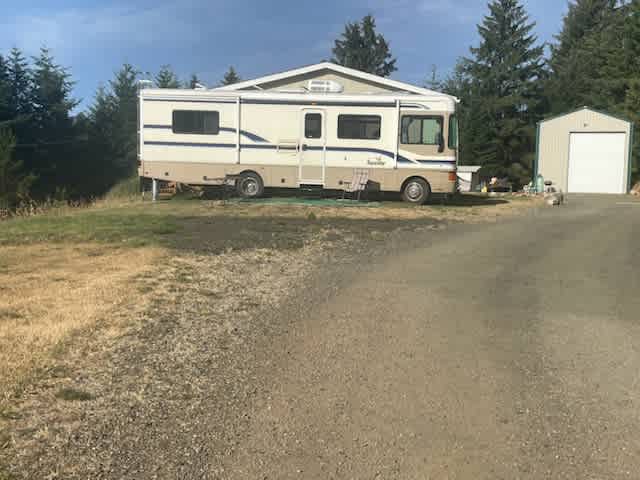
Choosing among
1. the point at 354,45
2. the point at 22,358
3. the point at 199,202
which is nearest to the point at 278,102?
the point at 199,202

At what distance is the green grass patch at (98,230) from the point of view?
35.0ft

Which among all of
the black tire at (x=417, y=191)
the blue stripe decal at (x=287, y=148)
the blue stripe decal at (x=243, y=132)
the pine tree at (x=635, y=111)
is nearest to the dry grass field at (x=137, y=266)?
the black tire at (x=417, y=191)

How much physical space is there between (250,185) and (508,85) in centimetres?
3156

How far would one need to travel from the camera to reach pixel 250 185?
17656 mm

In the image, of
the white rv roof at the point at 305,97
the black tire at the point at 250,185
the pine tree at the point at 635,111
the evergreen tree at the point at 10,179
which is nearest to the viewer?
the white rv roof at the point at 305,97

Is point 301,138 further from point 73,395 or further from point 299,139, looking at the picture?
point 73,395

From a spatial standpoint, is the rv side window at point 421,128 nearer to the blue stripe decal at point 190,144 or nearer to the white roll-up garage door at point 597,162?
the blue stripe decal at point 190,144

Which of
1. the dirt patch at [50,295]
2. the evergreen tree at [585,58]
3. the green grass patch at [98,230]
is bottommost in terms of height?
the dirt patch at [50,295]

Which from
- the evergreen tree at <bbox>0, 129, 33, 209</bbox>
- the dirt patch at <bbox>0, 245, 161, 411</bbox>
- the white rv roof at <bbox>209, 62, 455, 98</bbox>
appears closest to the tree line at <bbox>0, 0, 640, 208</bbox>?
the evergreen tree at <bbox>0, 129, 33, 209</bbox>

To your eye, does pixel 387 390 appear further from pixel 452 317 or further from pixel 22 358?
pixel 22 358

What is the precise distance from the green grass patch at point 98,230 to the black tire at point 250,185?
3.68m

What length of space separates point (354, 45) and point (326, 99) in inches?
1940

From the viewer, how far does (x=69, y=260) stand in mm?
8883

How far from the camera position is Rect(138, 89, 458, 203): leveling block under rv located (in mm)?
17062
